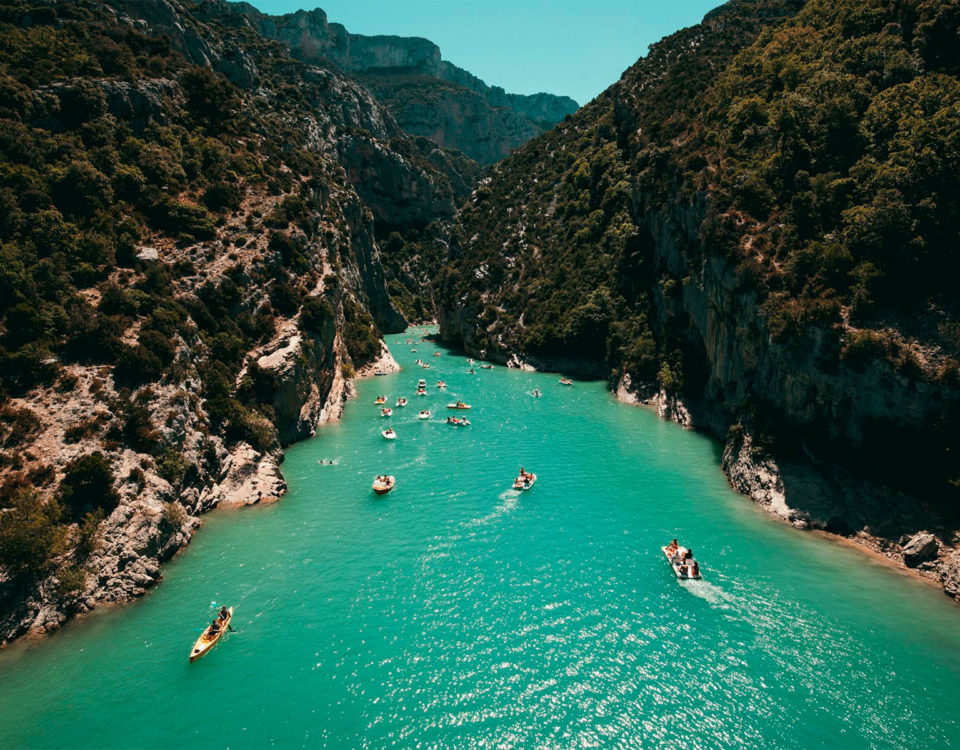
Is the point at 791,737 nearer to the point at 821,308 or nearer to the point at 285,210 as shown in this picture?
the point at 821,308

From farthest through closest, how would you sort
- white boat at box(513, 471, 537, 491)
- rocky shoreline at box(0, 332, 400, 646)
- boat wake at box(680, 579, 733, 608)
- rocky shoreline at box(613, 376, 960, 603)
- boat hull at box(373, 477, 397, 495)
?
white boat at box(513, 471, 537, 491) < boat hull at box(373, 477, 397, 495) < rocky shoreline at box(613, 376, 960, 603) < boat wake at box(680, 579, 733, 608) < rocky shoreline at box(0, 332, 400, 646)

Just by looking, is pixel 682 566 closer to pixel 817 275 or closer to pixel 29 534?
pixel 817 275

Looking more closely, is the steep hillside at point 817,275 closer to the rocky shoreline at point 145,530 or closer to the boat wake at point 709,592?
the boat wake at point 709,592

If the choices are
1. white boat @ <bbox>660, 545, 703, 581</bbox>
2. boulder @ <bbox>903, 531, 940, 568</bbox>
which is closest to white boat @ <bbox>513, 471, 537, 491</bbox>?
white boat @ <bbox>660, 545, 703, 581</bbox>

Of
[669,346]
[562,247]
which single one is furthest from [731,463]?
[562,247]

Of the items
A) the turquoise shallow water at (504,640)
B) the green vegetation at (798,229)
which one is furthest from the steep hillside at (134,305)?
the green vegetation at (798,229)

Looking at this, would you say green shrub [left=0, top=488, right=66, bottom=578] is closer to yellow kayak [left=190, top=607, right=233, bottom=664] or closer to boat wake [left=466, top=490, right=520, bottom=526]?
yellow kayak [left=190, top=607, right=233, bottom=664]
